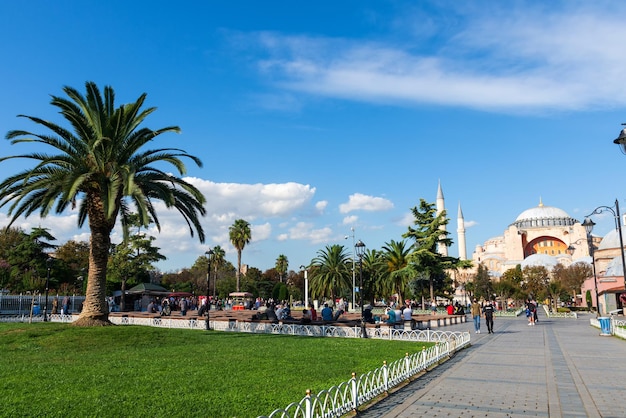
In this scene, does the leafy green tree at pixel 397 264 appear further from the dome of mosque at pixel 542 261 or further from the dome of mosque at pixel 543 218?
the dome of mosque at pixel 543 218

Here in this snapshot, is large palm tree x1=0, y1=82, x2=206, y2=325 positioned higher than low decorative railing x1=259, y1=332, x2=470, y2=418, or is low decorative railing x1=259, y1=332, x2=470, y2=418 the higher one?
large palm tree x1=0, y1=82, x2=206, y2=325

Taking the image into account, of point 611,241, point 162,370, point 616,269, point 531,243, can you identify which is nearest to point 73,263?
point 162,370

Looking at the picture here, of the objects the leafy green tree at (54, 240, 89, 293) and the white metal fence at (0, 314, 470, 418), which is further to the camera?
the leafy green tree at (54, 240, 89, 293)

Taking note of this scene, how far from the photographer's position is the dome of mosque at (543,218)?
11971cm

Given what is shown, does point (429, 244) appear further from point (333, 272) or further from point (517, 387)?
point (517, 387)

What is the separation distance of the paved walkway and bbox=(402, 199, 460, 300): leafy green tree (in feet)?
81.5

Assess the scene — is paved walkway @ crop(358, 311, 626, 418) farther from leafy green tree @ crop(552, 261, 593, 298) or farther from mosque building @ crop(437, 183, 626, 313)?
mosque building @ crop(437, 183, 626, 313)

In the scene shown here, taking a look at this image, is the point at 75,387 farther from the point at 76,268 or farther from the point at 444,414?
the point at 76,268

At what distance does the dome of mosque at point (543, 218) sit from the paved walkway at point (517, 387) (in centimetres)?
11828

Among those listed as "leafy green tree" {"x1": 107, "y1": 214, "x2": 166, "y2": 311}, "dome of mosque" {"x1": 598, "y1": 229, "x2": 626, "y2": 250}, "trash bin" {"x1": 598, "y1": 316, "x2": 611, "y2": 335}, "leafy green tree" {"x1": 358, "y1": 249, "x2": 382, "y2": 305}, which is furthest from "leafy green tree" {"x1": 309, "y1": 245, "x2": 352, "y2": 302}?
"dome of mosque" {"x1": 598, "y1": 229, "x2": 626, "y2": 250}

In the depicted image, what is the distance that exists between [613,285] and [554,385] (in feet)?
161

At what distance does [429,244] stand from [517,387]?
103 feet

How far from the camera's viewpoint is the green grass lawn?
6715mm

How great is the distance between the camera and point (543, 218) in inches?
Result: 4783
